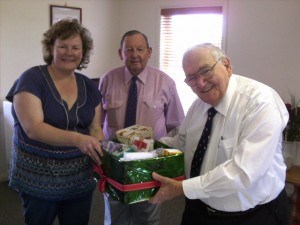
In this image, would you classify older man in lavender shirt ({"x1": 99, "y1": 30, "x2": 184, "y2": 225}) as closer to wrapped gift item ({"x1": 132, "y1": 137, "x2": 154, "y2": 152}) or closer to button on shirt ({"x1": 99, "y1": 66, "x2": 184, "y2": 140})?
button on shirt ({"x1": 99, "y1": 66, "x2": 184, "y2": 140})

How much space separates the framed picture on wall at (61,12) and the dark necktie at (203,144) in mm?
2670

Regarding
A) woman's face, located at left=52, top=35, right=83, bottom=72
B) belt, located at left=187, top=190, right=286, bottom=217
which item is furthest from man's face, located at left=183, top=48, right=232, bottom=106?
woman's face, located at left=52, top=35, right=83, bottom=72

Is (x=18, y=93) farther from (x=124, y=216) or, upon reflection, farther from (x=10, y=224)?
(x=10, y=224)

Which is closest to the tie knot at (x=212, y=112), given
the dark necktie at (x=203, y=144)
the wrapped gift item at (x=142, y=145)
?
the dark necktie at (x=203, y=144)

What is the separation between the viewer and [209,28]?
380 cm

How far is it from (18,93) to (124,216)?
1123 mm

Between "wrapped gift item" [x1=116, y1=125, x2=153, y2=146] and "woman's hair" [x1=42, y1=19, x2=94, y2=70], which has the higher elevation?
"woman's hair" [x1=42, y1=19, x2=94, y2=70]

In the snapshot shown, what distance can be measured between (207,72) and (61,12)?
2.97 metres

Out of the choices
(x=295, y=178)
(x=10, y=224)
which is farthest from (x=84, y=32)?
(x=295, y=178)

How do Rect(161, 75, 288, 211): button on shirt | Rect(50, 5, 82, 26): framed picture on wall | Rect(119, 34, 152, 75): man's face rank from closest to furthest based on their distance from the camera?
Rect(161, 75, 288, 211): button on shirt
Rect(119, 34, 152, 75): man's face
Rect(50, 5, 82, 26): framed picture on wall

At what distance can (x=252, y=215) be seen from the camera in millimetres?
1369

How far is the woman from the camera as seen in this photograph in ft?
4.80

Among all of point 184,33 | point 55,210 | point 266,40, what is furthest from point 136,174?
point 184,33

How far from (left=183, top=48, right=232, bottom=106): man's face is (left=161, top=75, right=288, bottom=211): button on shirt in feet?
0.16
